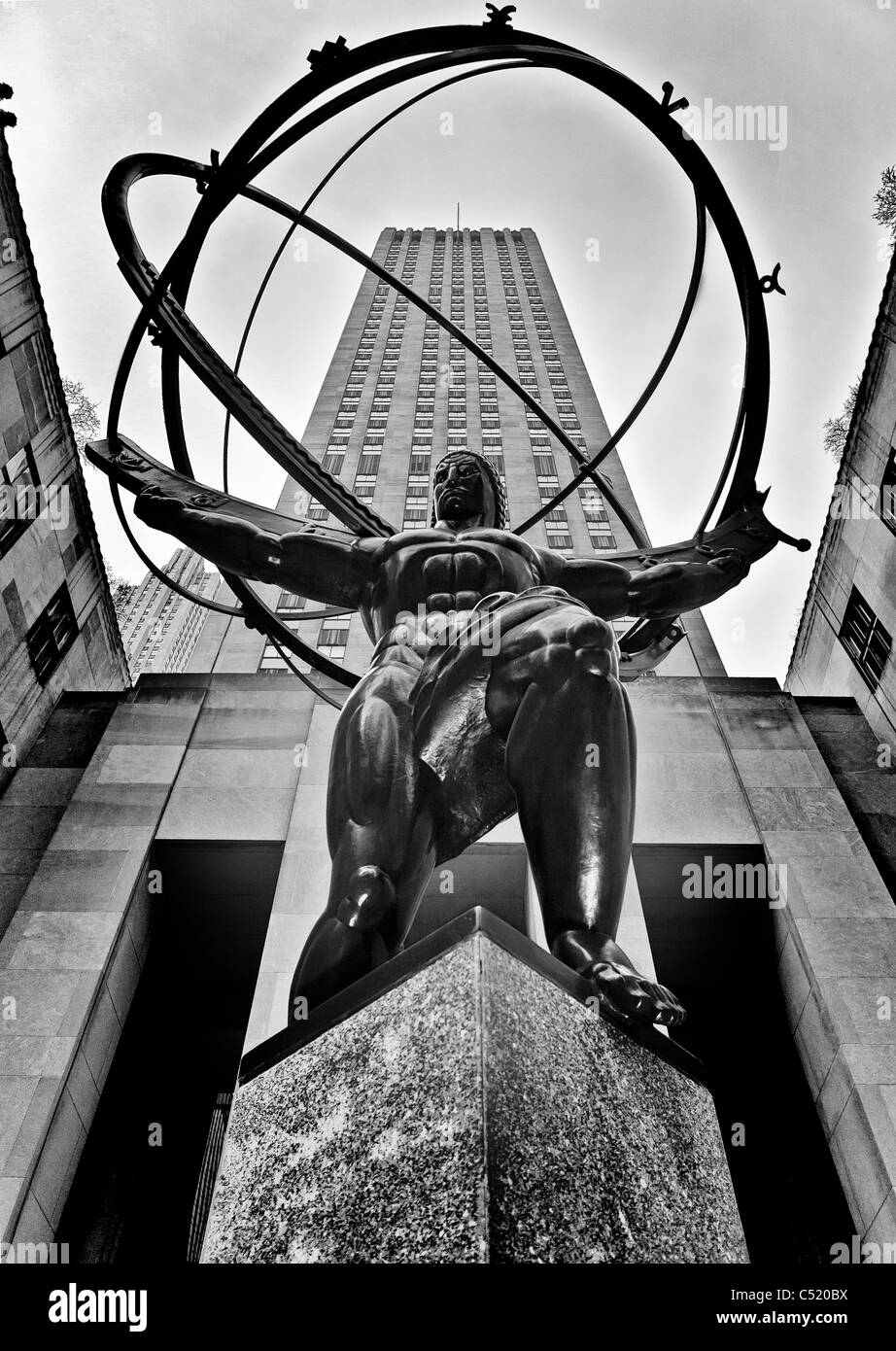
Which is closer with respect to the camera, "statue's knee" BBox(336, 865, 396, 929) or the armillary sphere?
"statue's knee" BBox(336, 865, 396, 929)

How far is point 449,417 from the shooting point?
39.3 m

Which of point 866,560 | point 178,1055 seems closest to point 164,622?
point 866,560

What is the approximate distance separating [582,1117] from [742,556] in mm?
3827

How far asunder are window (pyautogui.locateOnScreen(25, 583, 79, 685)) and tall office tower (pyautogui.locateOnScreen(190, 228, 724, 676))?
562 cm

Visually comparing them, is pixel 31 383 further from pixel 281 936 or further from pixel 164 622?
pixel 164 622

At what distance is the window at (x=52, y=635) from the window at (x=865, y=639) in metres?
13.3

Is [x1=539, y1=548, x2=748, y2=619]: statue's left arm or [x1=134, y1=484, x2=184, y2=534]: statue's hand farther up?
[x1=134, y1=484, x2=184, y2=534]: statue's hand

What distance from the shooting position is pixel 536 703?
3.81 meters

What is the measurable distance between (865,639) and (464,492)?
41.3 ft

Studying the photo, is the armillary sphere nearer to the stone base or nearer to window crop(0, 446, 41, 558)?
the stone base

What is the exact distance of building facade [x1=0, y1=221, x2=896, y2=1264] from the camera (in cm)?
922

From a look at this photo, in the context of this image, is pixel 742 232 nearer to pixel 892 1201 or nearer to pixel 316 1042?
pixel 316 1042

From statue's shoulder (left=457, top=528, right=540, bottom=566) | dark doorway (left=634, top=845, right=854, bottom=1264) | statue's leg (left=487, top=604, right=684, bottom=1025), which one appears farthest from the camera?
dark doorway (left=634, top=845, right=854, bottom=1264)

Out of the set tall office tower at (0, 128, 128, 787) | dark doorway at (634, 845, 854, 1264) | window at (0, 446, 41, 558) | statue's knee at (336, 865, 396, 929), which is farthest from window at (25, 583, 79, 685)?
statue's knee at (336, 865, 396, 929)
